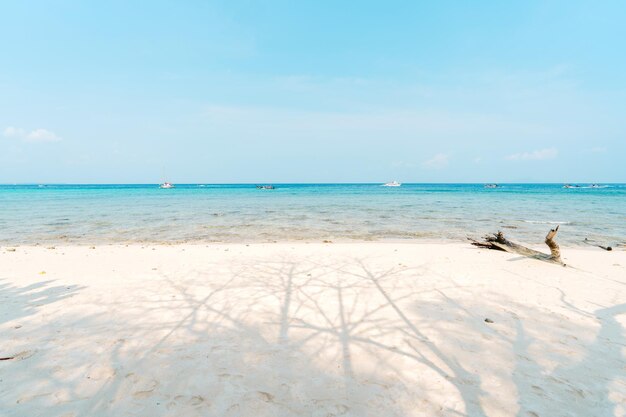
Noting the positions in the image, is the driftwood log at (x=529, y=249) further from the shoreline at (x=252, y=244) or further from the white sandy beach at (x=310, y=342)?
the white sandy beach at (x=310, y=342)

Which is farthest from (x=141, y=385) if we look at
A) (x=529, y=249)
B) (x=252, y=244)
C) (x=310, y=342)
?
(x=529, y=249)

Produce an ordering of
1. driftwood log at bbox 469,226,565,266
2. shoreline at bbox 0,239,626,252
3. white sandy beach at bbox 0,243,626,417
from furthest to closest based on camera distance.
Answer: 1. shoreline at bbox 0,239,626,252
2. driftwood log at bbox 469,226,565,266
3. white sandy beach at bbox 0,243,626,417

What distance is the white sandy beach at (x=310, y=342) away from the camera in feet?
9.34

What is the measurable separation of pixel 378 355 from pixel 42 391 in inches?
131

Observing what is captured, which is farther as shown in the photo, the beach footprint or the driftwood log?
the driftwood log

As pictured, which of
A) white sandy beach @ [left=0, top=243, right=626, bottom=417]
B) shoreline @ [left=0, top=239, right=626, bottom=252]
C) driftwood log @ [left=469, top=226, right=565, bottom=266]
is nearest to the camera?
white sandy beach @ [left=0, top=243, right=626, bottom=417]

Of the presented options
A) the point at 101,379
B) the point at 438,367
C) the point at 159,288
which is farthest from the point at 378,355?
the point at 159,288

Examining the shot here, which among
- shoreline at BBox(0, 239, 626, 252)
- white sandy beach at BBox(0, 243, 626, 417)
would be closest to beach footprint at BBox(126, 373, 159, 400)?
white sandy beach at BBox(0, 243, 626, 417)

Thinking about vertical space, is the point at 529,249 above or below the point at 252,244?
above

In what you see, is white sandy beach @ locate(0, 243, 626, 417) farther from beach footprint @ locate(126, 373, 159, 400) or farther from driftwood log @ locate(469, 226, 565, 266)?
driftwood log @ locate(469, 226, 565, 266)

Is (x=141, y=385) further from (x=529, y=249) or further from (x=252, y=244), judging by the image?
(x=529, y=249)

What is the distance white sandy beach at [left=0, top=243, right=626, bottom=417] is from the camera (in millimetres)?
2848

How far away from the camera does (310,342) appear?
12.8 feet

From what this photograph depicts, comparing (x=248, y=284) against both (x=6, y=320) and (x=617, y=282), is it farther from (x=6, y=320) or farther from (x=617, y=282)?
(x=617, y=282)
